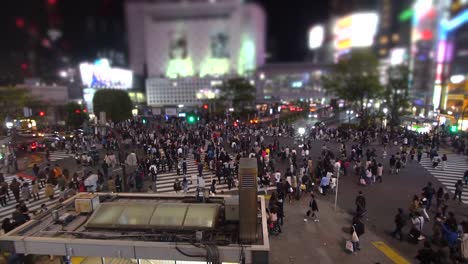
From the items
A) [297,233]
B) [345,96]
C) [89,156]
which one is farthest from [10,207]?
[345,96]

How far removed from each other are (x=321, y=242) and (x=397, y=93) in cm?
792

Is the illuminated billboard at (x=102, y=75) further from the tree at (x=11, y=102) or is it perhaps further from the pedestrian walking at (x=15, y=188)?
the pedestrian walking at (x=15, y=188)

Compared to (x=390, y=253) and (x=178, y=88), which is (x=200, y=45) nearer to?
(x=178, y=88)

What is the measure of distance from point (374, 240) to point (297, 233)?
2.32m

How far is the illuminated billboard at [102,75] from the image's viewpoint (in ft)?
123

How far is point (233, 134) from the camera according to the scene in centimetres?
1509

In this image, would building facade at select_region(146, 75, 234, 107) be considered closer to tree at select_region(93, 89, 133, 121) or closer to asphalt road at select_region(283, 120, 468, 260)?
tree at select_region(93, 89, 133, 121)

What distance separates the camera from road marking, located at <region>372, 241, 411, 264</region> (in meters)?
7.29

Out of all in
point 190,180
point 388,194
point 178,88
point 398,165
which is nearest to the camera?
point 388,194

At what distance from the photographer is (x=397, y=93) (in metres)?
12.0

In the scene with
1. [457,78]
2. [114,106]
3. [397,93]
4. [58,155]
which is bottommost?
[58,155]

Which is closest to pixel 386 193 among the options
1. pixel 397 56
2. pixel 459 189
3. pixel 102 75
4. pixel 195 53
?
pixel 459 189

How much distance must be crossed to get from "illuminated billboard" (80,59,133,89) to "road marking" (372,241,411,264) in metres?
35.0

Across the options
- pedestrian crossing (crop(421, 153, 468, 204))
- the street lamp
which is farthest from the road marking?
the street lamp
